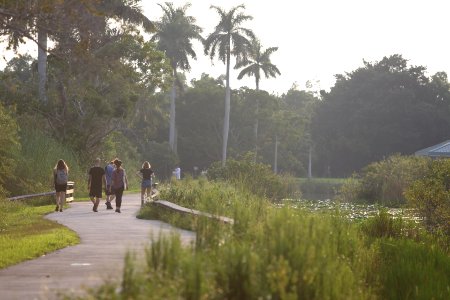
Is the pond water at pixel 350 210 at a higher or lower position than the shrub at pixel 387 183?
lower

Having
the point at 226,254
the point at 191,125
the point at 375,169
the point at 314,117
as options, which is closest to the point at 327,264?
the point at 226,254

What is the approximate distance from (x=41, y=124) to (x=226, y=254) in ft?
137

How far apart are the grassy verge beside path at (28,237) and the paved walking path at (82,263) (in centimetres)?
29

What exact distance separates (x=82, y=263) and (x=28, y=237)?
4597mm

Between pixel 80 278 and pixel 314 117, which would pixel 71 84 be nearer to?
pixel 80 278

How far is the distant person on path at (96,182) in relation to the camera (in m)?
28.3

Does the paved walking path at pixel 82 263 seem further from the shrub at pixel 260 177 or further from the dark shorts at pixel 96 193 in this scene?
the shrub at pixel 260 177

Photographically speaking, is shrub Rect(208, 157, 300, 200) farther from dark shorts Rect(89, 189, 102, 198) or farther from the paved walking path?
the paved walking path

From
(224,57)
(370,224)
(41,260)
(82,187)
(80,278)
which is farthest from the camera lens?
(224,57)

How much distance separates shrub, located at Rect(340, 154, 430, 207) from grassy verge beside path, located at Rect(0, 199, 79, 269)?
835 inches

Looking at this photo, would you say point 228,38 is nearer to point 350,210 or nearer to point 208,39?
point 208,39

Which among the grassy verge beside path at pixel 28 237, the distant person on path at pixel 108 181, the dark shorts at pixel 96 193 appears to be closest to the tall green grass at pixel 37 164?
the distant person on path at pixel 108 181

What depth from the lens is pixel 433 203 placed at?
20938mm

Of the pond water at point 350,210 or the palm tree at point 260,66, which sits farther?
the palm tree at point 260,66
